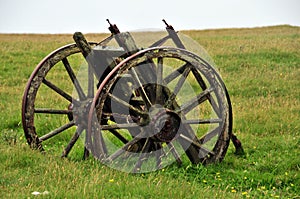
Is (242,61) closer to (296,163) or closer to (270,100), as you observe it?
(270,100)

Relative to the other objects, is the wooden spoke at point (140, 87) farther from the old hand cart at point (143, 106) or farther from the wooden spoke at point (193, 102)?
the wooden spoke at point (193, 102)

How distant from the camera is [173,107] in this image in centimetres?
648

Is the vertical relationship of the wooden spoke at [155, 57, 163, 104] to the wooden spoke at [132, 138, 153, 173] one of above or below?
above

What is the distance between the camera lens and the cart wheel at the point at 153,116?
6.04 m

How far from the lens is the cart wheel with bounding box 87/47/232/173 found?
604cm

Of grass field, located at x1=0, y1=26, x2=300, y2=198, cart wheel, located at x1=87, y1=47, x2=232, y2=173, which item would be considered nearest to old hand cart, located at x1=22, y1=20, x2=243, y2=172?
cart wheel, located at x1=87, y1=47, x2=232, y2=173

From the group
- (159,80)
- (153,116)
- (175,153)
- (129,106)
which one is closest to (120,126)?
(129,106)

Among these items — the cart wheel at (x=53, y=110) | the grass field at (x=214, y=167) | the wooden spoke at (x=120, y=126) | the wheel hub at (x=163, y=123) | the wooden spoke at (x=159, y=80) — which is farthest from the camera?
the cart wheel at (x=53, y=110)

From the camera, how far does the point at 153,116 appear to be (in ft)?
20.2

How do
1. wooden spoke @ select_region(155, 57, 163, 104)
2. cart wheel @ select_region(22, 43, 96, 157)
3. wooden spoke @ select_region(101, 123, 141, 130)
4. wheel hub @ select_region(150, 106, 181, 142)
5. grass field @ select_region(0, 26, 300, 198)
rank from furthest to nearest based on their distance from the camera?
cart wheel @ select_region(22, 43, 96, 157), wooden spoke @ select_region(155, 57, 163, 104), wheel hub @ select_region(150, 106, 181, 142), wooden spoke @ select_region(101, 123, 141, 130), grass field @ select_region(0, 26, 300, 198)

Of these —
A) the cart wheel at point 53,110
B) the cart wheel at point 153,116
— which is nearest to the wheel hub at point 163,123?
the cart wheel at point 153,116

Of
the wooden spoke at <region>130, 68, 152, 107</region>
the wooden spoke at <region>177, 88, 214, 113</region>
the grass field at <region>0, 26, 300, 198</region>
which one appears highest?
the wooden spoke at <region>130, 68, 152, 107</region>

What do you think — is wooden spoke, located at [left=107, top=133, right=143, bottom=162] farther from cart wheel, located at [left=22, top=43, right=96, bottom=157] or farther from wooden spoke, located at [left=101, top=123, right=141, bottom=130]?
cart wheel, located at [left=22, top=43, right=96, bottom=157]

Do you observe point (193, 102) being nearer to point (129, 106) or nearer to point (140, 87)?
point (140, 87)
